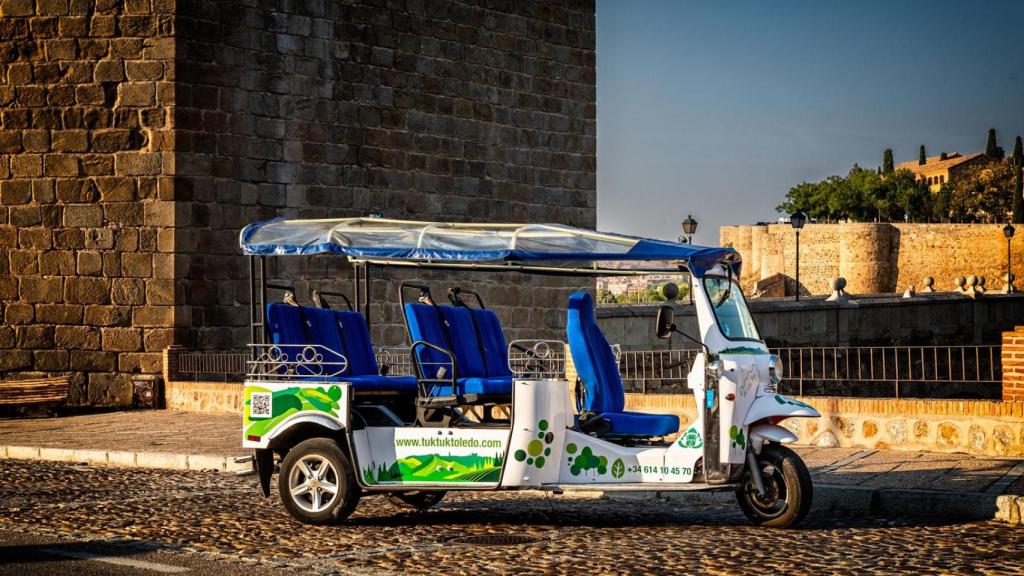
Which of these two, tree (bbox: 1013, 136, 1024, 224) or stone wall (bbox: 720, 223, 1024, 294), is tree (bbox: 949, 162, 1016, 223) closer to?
tree (bbox: 1013, 136, 1024, 224)

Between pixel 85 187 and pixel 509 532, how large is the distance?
1440cm

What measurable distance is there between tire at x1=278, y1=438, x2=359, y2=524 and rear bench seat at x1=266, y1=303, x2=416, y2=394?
1.83 ft

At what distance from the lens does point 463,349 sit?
10258 millimetres

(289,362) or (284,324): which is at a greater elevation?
(284,324)

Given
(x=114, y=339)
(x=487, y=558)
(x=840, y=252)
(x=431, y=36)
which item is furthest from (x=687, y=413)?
(x=840, y=252)

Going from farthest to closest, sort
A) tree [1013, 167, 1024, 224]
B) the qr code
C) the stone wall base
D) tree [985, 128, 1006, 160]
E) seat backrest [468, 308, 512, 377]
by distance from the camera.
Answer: tree [985, 128, 1006, 160], tree [1013, 167, 1024, 224], the stone wall base, seat backrest [468, 308, 512, 377], the qr code

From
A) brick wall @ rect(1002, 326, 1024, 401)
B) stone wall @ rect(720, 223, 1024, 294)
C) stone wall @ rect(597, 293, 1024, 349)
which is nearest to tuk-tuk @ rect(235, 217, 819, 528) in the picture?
brick wall @ rect(1002, 326, 1024, 401)

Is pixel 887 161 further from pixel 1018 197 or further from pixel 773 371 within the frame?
pixel 773 371

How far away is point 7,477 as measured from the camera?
1223cm

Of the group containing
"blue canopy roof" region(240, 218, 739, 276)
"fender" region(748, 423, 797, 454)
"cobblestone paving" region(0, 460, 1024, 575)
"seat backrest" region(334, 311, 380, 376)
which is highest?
"blue canopy roof" region(240, 218, 739, 276)

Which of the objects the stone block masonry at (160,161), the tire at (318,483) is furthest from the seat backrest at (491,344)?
the stone block masonry at (160,161)

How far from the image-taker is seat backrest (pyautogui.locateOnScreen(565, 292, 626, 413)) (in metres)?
9.38

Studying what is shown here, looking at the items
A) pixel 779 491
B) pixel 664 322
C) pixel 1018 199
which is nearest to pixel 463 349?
pixel 664 322

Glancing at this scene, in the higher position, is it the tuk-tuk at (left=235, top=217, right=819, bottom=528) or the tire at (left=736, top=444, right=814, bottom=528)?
the tuk-tuk at (left=235, top=217, right=819, bottom=528)
